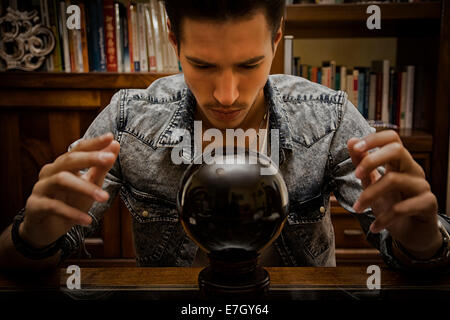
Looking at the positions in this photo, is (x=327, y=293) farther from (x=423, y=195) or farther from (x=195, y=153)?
(x=195, y=153)

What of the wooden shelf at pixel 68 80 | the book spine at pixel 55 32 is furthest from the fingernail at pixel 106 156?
the book spine at pixel 55 32

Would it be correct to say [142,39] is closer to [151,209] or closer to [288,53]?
[288,53]

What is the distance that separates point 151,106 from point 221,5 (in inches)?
17.6

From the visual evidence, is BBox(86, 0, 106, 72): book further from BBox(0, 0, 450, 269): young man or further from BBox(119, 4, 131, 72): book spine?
BBox(0, 0, 450, 269): young man

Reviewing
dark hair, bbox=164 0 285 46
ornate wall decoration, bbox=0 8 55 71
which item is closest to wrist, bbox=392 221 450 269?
dark hair, bbox=164 0 285 46

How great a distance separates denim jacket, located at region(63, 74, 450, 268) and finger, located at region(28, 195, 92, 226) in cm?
40

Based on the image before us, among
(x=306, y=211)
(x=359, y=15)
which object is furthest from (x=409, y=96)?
(x=306, y=211)

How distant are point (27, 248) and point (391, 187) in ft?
2.11

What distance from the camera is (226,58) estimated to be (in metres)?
0.79

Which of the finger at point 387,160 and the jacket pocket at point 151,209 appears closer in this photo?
the finger at point 387,160

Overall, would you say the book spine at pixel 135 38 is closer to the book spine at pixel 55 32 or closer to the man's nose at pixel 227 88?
the book spine at pixel 55 32

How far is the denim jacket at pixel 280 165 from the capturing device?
1.09m
